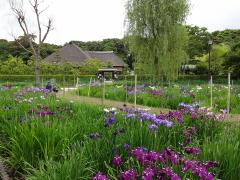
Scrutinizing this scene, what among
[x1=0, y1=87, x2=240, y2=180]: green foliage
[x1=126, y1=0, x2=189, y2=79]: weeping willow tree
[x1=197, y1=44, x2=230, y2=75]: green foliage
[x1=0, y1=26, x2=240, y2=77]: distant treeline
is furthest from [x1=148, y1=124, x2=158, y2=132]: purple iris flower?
[x1=197, y1=44, x2=230, y2=75]: green foliage

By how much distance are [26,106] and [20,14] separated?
2349 centimetres

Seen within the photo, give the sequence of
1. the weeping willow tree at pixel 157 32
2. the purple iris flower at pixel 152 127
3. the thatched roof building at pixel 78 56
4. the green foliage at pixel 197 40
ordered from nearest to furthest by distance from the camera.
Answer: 1. the purple iris flower at pixel 152 127
2. the weeping willow tree at pixel 157 32
3. the green foliage at pixel 197 40
4. the thatched roof building at pixel 78 56

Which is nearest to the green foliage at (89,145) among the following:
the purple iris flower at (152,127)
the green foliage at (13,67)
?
the purple iris flower at (152,127)

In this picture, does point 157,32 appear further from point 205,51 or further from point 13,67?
point 205,51

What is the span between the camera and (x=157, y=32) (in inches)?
934

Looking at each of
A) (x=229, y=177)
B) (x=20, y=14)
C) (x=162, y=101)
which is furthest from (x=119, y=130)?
(x=20, y=14)

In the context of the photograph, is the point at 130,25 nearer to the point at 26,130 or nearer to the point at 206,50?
the point at 26,130

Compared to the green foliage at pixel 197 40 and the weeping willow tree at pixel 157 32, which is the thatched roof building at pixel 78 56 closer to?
the green foliage at pixel 197 40

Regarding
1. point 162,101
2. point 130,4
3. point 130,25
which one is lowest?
point 162,101

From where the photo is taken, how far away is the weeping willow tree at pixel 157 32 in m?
23.4

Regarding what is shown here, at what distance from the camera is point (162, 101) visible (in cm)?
1252

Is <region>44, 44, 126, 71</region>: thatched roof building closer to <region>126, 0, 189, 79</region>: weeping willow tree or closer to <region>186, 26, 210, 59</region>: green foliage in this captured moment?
<region>186, 26, 210, 59</region>: green foliage

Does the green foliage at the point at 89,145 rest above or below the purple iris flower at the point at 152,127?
below

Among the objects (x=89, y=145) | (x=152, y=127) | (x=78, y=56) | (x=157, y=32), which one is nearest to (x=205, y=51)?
(x=78, y=56)
